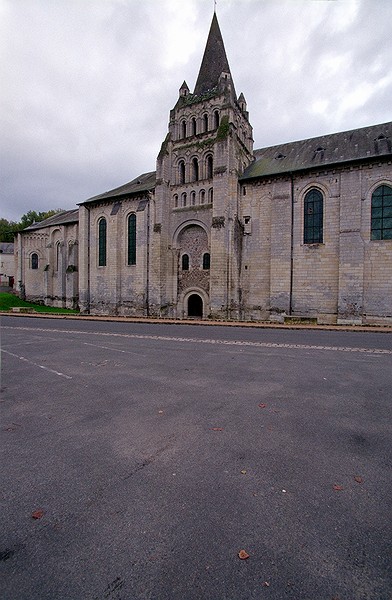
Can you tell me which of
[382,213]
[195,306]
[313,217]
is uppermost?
[313,217]

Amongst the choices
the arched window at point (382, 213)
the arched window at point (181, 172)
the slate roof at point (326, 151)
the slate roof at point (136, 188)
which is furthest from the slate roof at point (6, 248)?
the arched window at point (382, 213)

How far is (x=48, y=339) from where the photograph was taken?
12336mm

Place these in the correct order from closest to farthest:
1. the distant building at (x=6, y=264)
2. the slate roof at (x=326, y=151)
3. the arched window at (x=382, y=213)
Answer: the arched window at (x=382, y=213) → the slate roof at (x=326, y=151) → the distant building at (x=6, y=264)

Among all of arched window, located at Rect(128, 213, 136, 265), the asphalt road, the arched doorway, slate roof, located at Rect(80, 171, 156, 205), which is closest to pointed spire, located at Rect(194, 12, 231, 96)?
slate roof, located at Rect(80, 171, 156, 205)

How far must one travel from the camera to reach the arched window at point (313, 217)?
22031 mm

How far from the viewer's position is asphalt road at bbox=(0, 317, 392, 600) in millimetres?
1954

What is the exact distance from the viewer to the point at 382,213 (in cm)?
2017

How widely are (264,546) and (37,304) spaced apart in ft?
137

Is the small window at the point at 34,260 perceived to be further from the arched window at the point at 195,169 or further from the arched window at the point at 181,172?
the arched window at the point at 195,169

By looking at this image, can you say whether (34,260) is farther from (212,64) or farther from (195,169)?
(212,64)

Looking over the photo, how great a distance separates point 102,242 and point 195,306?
12487 millimetres

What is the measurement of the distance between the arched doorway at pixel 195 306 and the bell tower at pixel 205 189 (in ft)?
1.26

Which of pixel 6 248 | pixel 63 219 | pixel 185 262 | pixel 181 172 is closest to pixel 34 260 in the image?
pixel 63 219

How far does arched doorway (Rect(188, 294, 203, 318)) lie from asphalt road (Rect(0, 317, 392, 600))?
20.2 metres
